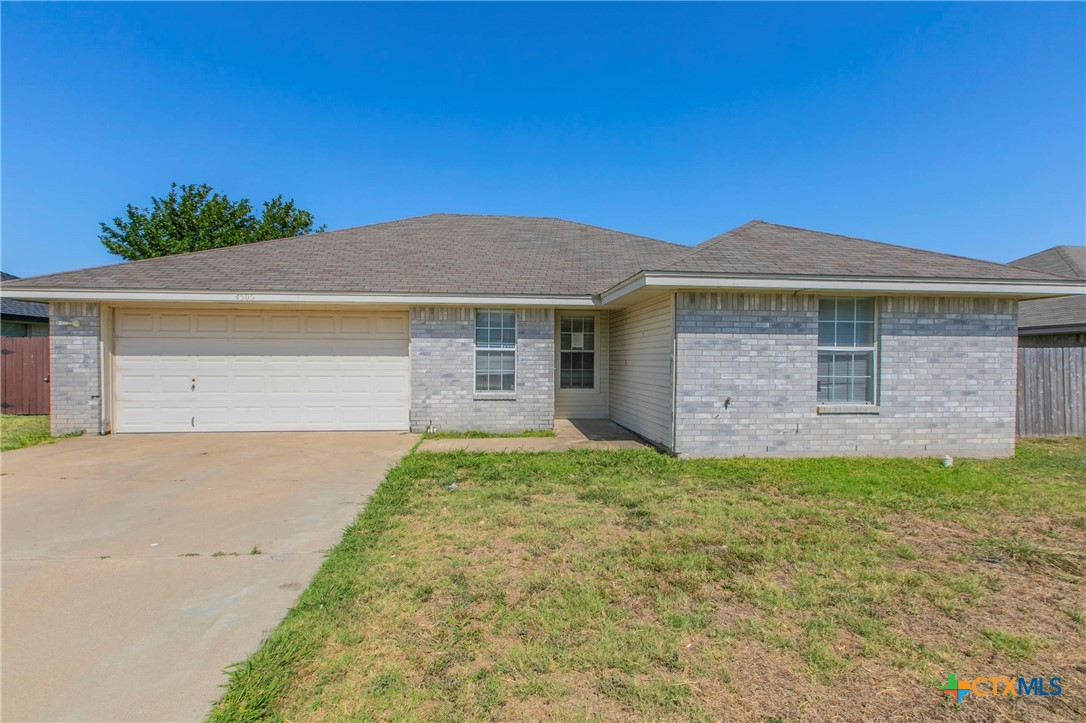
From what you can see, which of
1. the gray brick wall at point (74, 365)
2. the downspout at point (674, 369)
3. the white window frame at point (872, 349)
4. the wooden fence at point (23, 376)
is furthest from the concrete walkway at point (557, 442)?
the wooden fence at point (23, 376)

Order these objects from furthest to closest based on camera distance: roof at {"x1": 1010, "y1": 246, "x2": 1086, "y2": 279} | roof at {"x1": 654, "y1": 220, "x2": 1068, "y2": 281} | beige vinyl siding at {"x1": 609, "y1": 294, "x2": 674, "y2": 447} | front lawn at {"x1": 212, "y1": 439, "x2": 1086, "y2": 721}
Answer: roof at {"x1": 1010, "y1": 246, "x2": 1086, "y2": 279} < beige vinyl siding at {"x1": 609, "y1": 294, "x2": 674, "y2": 447} < roof at {"x1": 654, "y1": 220, "x2": 1068, "y2": 281} < front lawn at {"x1": 212, "y1": 439, "x2": 1086, "y2": 721}

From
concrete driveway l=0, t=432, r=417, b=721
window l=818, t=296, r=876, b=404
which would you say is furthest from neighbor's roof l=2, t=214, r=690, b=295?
window l=818, t=296, r=876, b=404

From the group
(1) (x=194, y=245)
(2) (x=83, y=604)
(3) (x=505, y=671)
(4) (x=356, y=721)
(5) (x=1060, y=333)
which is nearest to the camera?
(4) (x=356, y=721)

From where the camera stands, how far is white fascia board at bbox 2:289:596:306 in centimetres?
927

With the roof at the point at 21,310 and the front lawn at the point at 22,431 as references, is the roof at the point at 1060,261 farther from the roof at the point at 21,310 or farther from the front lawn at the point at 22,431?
the roof at the point at 21,310

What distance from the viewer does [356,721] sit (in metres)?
2.34

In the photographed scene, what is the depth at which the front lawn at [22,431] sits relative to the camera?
8.98 m

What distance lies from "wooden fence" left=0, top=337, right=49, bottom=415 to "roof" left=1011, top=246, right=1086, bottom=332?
2679 cm

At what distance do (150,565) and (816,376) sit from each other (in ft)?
28.5

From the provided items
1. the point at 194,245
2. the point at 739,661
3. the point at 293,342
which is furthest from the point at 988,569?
the point at 194,245

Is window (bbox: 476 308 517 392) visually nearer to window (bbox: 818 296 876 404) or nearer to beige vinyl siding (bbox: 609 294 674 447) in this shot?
beige vinyl siding (bbox: 609 294 674 447)

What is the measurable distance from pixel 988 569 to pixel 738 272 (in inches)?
179

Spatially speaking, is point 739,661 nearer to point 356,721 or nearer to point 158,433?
point 356,721

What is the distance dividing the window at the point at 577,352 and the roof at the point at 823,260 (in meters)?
3.71
